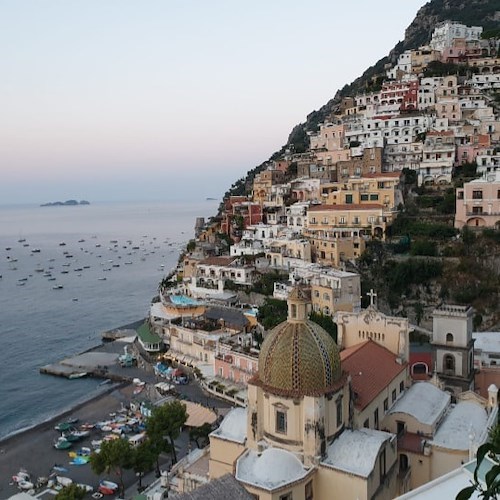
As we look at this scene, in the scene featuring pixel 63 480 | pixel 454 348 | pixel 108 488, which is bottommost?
pixel 63 480

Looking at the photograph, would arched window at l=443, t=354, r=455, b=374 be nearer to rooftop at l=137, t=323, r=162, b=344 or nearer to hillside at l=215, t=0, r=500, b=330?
hillside at l=215, t=0, r=500, b=330

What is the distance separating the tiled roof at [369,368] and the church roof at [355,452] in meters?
1.55

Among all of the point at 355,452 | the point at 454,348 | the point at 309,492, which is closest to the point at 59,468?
the point at 309,492

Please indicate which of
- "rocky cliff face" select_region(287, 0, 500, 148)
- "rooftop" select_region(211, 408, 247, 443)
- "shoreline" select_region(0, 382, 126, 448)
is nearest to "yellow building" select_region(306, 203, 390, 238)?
"shoreline" select_region(0, 382, 126, 448)

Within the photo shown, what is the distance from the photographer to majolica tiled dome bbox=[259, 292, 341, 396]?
20.4 m

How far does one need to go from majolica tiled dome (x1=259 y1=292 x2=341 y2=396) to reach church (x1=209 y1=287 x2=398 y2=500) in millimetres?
37

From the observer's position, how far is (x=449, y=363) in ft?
104

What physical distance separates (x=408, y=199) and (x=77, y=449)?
43525 millimetres

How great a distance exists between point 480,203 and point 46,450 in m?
44.3

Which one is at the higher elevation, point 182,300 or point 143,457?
point 182,300

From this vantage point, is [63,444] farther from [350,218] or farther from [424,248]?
[350,218]

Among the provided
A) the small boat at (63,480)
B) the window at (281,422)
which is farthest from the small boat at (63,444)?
the window at (281,422)

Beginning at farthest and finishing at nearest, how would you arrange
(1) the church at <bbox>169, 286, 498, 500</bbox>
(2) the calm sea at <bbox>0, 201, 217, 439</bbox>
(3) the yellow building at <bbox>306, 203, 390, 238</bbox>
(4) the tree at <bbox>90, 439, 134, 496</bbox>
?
(3) the yellow building at <bbox>306, 203, 390, 238</bbox> < (2) the calm sea at <bbox>0, 201, 217, 439</bbox> < (4) the tree at <bbox>90, 439, 134, 496</bbox> < (1) the church at <bbox>169, 286, 498, 500</bbox>

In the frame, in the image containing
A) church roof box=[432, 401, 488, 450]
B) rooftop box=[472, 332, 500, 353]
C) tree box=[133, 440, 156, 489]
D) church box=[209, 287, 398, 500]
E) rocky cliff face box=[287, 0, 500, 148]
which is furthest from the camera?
rocky cliff face box=[287, 0, 500, 148]
